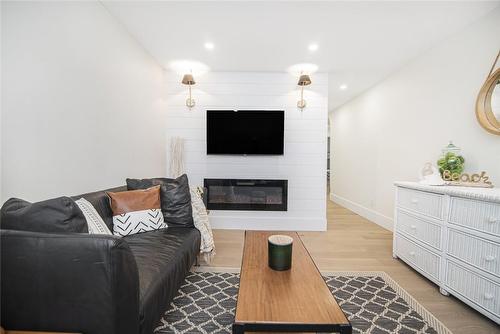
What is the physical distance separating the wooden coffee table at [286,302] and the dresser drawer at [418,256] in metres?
1.34

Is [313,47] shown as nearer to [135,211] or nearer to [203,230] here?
[203,230]

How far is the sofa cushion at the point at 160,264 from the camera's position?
3.87 feet

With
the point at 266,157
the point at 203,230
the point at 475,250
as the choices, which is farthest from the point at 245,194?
the point at 475,250

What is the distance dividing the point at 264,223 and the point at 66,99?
A: 2950 mm

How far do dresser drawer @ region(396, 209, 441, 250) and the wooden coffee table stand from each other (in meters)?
1.34

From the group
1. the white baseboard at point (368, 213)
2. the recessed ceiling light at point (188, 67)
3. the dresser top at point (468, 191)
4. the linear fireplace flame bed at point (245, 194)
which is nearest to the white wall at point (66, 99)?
the recessed ceiling light at point (188, 67)

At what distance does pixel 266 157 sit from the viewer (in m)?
3.79

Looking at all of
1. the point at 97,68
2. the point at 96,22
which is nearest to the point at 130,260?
the point at 97,68

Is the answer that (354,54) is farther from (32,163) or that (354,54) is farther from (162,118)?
(32,163)

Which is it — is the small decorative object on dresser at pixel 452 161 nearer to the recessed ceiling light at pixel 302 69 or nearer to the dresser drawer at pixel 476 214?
the dresser drawer at pixel 476 214

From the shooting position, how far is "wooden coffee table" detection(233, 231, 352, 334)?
984mm

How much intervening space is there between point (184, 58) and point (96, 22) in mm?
1270

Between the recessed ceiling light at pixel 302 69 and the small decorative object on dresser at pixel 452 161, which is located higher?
the recessed ceiling light at pixel 302 69

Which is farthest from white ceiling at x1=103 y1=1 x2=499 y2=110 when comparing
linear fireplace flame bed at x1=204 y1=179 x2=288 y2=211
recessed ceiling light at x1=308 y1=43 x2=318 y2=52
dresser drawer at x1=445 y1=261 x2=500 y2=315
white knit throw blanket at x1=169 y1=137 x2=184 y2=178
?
dresser drawer at x1=445 y1=261 x2=500 y2=315
